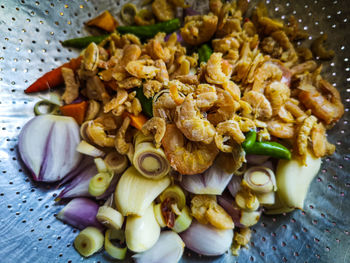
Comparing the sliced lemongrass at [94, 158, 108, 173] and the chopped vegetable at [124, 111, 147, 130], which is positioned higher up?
the chopped vegetable at [124, 111, 147, 130]

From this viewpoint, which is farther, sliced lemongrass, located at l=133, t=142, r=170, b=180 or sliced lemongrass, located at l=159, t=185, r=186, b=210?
sliced lemongrass, located at l=159, t=185, r=186, b=210

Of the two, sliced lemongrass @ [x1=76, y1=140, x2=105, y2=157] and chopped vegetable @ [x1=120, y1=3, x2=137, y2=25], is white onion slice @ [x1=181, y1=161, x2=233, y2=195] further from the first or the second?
chopped vegetable @ [x1=120, y1=3, x2=137, y2=25]

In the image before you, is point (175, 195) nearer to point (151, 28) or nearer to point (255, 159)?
point (255, 159)

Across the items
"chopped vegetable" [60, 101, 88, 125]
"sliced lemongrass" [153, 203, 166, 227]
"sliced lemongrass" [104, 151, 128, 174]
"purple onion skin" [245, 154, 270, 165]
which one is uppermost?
"purple onion skin" [245, 154, 270, 165]

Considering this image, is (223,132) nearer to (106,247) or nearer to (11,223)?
(106,247)

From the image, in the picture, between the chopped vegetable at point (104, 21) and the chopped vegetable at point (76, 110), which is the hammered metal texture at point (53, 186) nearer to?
the chopped vegetable at point (104, 21)

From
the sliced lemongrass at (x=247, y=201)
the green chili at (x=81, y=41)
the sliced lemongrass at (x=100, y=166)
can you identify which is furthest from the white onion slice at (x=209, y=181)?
the green chili at (x=81, y=41)

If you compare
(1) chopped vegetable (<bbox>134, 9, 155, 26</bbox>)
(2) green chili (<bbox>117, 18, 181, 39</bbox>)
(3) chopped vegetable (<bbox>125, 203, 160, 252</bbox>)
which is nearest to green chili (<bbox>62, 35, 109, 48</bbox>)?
(2) green chili (<bbox>117, 18, 181, 39</bbox>)
